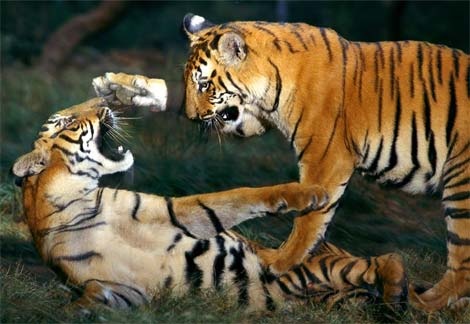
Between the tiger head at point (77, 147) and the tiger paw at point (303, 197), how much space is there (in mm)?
784

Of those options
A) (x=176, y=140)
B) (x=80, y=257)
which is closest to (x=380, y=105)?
(x=80, y=257)

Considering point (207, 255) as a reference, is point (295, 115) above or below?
above

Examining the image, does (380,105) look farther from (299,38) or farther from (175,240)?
(175,240)

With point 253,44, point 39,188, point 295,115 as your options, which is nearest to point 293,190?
point 295,115

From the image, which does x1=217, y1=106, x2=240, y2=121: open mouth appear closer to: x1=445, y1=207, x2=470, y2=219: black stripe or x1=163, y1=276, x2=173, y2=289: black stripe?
x1=163, y1=276, x2=173, y2=289: black stripe

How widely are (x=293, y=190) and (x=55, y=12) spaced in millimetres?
10629

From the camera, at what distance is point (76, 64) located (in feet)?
43.7

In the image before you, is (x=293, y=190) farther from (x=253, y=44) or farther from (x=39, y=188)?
(x=39, y=188)

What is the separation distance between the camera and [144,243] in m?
4.57

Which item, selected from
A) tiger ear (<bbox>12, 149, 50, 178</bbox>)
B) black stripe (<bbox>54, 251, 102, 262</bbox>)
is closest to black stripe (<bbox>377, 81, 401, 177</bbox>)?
black stripe (<bbox>54, 251, 102, 262</bbox>)

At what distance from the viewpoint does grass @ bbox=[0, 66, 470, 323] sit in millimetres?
4422

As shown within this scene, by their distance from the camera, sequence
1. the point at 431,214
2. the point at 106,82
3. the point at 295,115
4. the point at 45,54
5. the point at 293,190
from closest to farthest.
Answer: the point at 293,190
the point at 295,115
the point at 106,82
the point at 431,214
the point at 45,54

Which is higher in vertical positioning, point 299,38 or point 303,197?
point 299,38

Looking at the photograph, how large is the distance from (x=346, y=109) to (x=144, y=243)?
3.37ft
